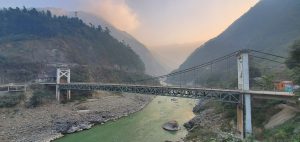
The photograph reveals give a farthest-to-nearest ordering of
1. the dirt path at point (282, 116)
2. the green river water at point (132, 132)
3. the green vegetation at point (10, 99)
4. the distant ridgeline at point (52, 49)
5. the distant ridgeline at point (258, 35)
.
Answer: the distant ridgeline at point (258, 35) → the distant ridgeline at point (52, 49) → the green vegetation at point (10, 99) → the green river water at point (132, 132) → the dirt path at point (282, 116)

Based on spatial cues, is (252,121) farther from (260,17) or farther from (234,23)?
(234,23)

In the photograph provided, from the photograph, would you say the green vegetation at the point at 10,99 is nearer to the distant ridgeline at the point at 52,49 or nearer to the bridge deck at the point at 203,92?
the bridge deck at the point at 203,92

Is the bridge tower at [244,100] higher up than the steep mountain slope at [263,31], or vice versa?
the steep mountain slope at [263,31]

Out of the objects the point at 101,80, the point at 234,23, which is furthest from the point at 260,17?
the point at 101,80

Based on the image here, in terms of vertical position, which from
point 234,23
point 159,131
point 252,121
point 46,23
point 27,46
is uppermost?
point 234,23

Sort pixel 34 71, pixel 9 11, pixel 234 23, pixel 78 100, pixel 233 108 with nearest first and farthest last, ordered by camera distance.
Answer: pixel 233 108, pixel 78 100, pixel 34 71, pixel 9 11, pixel 234 23

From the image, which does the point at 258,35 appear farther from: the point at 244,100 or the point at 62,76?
the point at 244,100

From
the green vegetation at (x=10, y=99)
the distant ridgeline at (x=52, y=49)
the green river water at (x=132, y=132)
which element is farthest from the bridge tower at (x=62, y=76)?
the green river water at (x=132, y=132)

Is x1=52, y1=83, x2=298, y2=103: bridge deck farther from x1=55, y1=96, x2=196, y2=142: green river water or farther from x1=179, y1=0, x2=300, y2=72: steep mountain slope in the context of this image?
x1=179, y1=0, x2=300, y2=72: steep mountain slope

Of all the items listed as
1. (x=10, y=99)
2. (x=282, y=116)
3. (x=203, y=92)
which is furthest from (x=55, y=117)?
(x=282, y=116)
